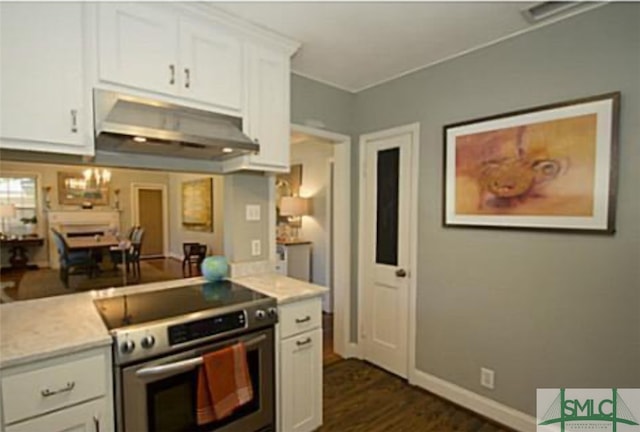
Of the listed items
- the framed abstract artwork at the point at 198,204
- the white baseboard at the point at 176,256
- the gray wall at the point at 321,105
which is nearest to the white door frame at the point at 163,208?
the white baseboard at the point at 176,256

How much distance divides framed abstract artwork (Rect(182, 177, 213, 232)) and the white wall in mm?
2152

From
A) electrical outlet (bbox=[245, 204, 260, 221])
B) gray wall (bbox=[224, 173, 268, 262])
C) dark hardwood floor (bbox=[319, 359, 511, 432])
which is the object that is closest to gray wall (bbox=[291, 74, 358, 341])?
dark hardwood floor (bbox=[319, 359, 511, 432])

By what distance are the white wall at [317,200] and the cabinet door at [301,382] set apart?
2.66 m

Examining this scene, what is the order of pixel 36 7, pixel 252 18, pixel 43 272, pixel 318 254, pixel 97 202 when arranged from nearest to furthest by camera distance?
pixel 36 7
pixel 252 18
pixel 43 272
pixel 97 202
pixel 318 254

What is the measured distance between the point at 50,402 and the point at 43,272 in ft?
6.01

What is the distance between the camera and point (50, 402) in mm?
1308

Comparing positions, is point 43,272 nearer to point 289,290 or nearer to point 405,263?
point 289,290

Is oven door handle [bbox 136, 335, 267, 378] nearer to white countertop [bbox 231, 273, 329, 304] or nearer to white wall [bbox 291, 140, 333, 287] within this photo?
white countertop [bbox 231, 273, 329, 304]

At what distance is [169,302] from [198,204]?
4.09ft

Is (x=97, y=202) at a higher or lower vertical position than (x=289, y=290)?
higher

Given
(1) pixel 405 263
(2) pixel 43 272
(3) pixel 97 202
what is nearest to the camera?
(2) pixel 43 272

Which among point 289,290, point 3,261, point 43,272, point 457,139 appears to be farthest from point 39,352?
point 457,139

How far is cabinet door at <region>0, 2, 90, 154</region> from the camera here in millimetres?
1441

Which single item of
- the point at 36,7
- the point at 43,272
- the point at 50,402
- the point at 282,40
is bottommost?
the point at 50,402
